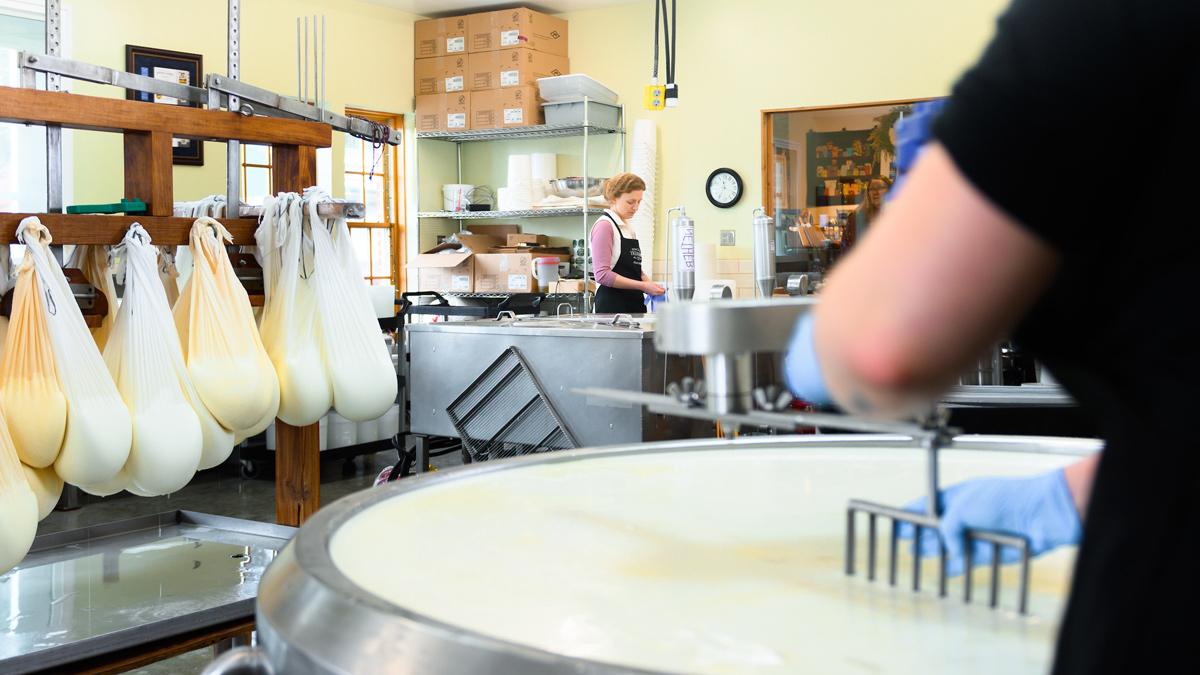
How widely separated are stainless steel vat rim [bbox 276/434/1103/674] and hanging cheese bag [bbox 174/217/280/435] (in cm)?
101

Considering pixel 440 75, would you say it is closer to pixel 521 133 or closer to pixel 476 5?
pixel 476 5

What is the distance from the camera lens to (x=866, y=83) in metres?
6.62

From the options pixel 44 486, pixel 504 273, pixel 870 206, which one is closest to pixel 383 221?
pixel 504 273

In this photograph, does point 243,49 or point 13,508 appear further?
point 243,49

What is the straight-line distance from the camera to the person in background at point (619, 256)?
5012mm

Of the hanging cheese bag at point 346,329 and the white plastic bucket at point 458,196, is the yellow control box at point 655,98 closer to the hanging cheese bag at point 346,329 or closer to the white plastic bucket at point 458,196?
the white plastic bucket at point 458,196

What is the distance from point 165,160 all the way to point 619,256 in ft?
9.54

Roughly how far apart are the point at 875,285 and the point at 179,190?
622cm

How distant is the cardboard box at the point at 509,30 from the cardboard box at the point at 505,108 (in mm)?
284

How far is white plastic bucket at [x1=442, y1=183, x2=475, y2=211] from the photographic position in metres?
7.62

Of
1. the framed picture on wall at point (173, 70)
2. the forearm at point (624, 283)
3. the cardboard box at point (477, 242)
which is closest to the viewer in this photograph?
the forearm at point (624, 283)

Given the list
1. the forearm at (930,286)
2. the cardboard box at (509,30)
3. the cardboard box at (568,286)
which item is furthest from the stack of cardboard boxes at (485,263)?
the forearm at (930,286)

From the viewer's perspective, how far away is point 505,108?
717 cm

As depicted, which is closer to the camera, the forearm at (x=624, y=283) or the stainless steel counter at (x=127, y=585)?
the stainless steel counter at (x=127, y=585)
